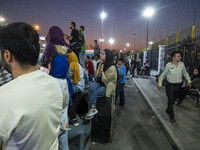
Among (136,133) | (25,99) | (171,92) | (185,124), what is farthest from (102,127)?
(25,99)

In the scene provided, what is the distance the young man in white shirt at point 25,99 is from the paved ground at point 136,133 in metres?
2.88

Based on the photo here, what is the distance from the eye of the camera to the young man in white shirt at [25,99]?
722mm

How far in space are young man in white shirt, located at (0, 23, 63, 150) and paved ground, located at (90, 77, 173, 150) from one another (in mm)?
2880

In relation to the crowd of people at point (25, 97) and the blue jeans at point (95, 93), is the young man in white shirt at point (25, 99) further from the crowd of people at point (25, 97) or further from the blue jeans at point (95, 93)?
the blue jeans at point (95, 93)

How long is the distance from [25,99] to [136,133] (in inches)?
157

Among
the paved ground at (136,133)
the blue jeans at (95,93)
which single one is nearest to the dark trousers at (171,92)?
the paved ground at (136,133)

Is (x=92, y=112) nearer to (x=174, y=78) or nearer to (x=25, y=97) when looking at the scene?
(x=174, y=78)

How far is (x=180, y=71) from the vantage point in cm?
454

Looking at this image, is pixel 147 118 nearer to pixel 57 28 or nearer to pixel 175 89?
pixel 175 89

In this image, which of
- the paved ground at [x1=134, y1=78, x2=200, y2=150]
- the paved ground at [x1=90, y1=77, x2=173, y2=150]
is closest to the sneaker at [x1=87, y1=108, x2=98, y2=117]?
the paved ground at [x1=90, y1=77, x2=173, y2=150]

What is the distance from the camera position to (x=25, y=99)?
745 mm

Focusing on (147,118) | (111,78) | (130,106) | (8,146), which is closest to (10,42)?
(8,146)

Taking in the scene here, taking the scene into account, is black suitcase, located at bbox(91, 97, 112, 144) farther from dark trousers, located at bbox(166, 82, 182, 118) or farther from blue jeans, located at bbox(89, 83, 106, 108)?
dark trousers, located at bbox(166, 82, 182, 118)

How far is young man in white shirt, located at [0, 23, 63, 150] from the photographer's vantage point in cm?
72
